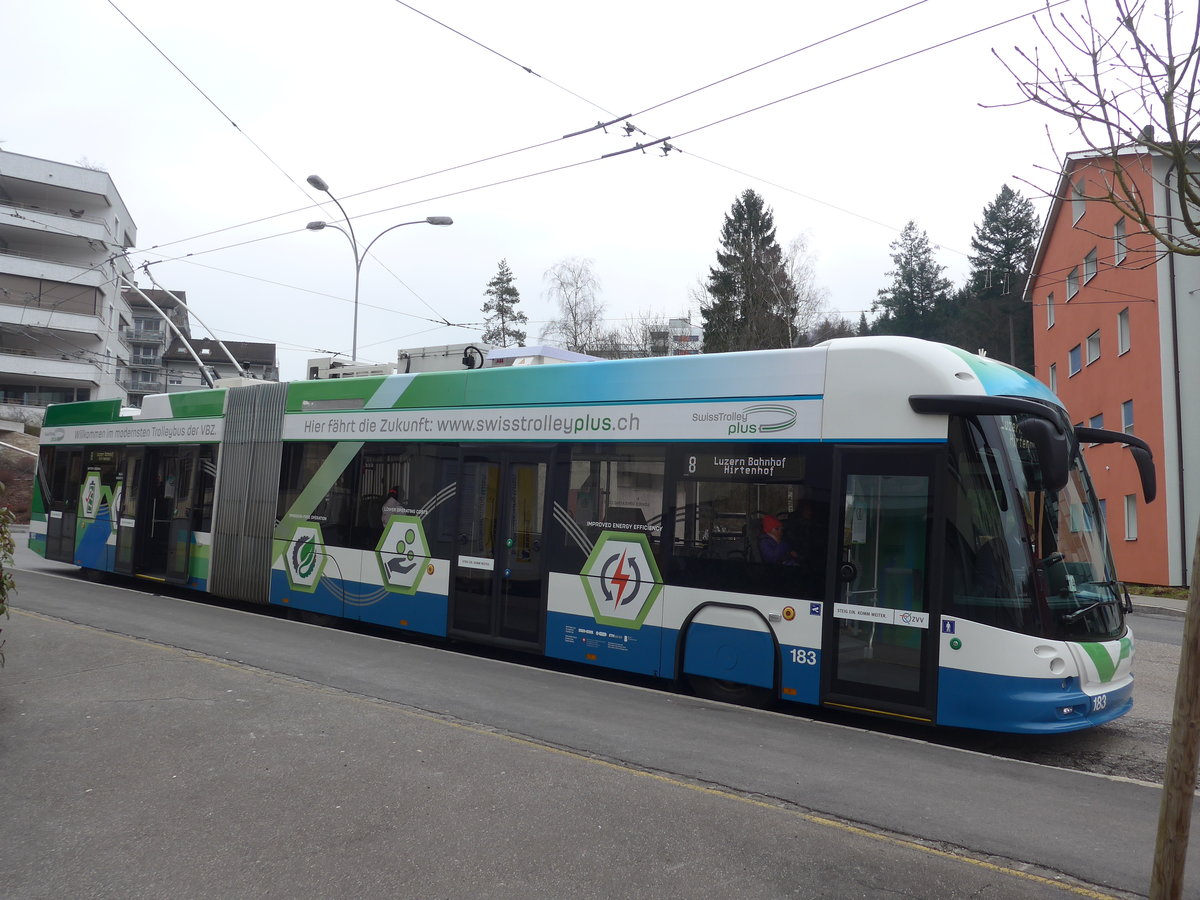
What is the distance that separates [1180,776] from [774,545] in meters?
4.58

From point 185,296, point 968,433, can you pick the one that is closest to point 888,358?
point 968,433

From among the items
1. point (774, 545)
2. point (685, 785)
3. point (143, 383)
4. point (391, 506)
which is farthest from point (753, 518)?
point (143, 383)

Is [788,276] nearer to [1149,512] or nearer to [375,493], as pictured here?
[1149,512]

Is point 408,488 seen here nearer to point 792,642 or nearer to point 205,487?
point 205,487

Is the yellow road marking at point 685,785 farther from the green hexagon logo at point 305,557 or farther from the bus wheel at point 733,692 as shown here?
the green hexagon logo at point 305,557

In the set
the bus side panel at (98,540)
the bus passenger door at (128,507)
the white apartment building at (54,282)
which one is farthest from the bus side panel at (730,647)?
the white apartment building at (54,282)

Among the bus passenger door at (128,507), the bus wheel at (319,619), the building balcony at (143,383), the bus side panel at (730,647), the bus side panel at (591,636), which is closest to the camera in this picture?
the bus side panel at (730,647)

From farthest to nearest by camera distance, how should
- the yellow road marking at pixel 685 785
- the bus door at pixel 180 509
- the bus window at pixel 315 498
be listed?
the bus door at pixel 180 509
the bus window at pixel 315 498
the yellow road marking at pixel 685 785

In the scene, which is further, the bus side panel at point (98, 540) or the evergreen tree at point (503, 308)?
the evergreen tree at point (503, 308)

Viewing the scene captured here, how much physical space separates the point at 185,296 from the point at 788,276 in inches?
3287

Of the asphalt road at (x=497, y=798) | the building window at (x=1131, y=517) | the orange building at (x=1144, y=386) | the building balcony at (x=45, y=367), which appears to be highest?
the building balcony at (x=45, y=367)

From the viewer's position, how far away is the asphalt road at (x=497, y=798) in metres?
4.27

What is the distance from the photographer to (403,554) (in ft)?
35.8

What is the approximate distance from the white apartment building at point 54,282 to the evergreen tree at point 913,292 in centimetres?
5562
